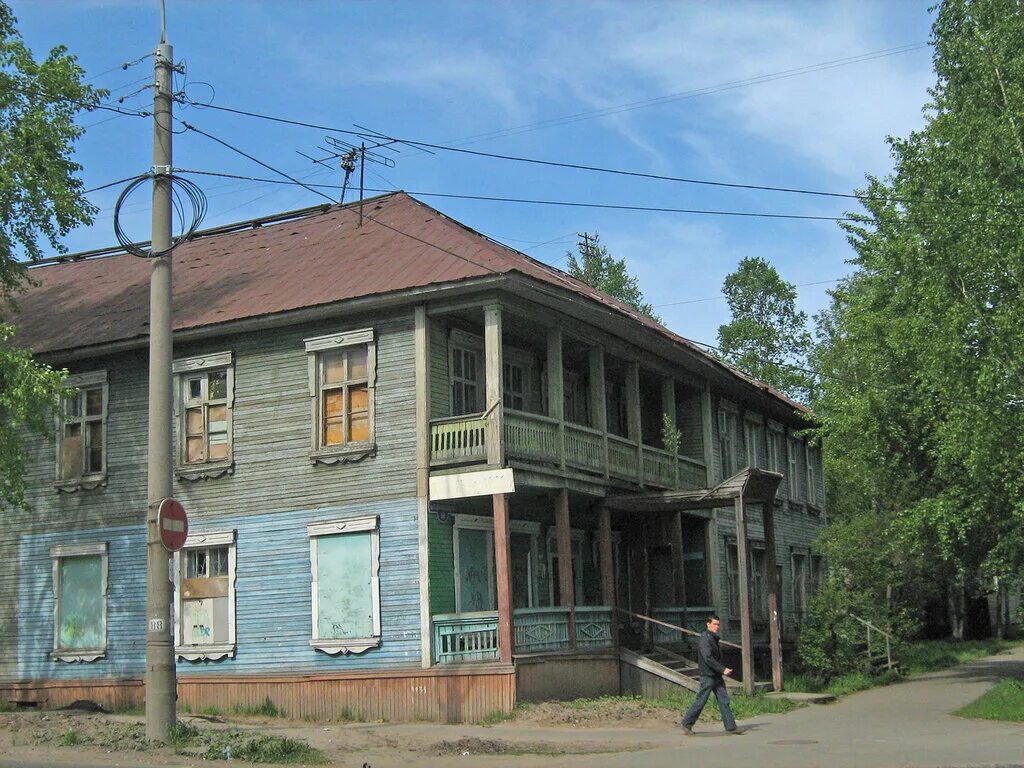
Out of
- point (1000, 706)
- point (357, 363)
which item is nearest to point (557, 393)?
point (357, 363)

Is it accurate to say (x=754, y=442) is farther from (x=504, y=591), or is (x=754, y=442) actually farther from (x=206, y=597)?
(x=206, y=597)

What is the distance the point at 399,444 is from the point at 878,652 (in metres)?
15.2

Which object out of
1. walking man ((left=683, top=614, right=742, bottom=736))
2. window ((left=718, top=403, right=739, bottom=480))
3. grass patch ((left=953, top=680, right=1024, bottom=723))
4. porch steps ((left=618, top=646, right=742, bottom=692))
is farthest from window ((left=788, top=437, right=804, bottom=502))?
walking man ((left=683, top=614, right=742, bottom=736))

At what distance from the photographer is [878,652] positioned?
2991cm

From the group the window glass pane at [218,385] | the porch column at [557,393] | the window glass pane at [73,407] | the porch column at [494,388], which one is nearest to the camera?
the porch column at [494,388]

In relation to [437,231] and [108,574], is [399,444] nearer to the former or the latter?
[437,231]

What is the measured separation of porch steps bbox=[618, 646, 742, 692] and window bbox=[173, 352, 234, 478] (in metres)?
7.93

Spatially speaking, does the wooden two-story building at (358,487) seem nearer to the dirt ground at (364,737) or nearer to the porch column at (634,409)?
the porch column at (634,409)

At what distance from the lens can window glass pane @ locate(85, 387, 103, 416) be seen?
78.2 ft

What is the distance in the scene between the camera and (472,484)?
64.6ft

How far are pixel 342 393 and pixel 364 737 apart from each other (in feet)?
21.6

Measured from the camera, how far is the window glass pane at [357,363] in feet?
69.9

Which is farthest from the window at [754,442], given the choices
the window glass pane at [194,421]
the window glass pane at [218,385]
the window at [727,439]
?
the window glass pane at [194,421]

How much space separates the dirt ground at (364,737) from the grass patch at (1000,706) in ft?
16.1
